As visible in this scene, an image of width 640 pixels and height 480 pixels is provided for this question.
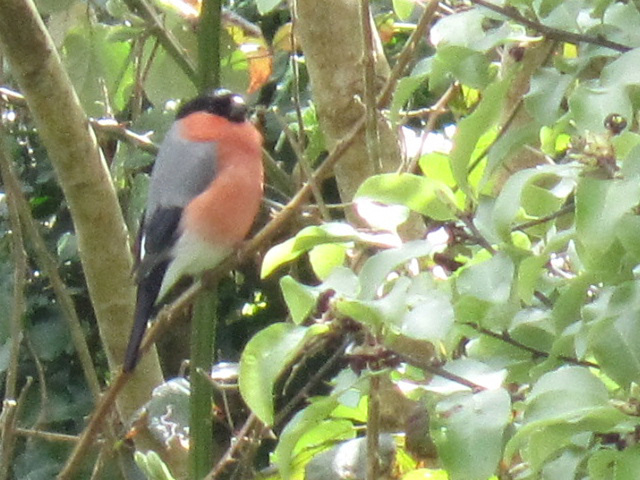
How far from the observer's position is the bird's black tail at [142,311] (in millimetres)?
1720

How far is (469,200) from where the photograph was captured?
2.97ft

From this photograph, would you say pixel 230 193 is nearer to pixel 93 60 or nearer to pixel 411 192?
pixel 93 60

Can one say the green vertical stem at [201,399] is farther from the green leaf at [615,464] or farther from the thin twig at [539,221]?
the green leaf at [615,464]

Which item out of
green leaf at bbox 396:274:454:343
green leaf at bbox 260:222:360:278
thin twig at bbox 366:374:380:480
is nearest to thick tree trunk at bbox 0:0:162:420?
thin twig at bbox 366:374:380:480

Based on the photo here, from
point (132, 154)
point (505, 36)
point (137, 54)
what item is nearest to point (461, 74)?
point (505, 36)

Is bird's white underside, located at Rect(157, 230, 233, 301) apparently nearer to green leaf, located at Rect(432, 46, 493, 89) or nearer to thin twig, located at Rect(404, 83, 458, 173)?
thin twig, located at Rect(404, 83, 458, 173)

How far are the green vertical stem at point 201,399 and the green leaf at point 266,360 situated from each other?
0.69m

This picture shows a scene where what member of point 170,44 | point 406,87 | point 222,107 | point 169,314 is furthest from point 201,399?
point 222,107

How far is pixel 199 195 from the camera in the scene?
8.00ft

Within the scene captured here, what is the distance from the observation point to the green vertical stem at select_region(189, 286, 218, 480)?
4.99 feet

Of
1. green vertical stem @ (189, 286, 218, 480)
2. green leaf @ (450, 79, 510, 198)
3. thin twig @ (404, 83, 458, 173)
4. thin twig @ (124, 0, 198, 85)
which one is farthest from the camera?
thin twig @ (124, 0, 198, 85)

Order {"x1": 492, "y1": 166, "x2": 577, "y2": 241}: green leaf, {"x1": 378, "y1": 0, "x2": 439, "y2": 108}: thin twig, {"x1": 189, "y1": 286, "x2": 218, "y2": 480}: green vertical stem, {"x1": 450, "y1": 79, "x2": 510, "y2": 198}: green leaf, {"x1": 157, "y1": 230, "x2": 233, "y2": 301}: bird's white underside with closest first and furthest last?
{"x1": 492, "y1": 166, "x2": 577, "y2": 241}: green leaf
{"x1": 450, "y1": 79, "x2": 510, "y2": 198}: green leaf
{"x1": 378, "y1": 0, "x2": 439, "y2": 108}: thin twig
{"x1": 189, "y1": 286, "x2": 218, "y2": 480}: green vertical stem
{"x1": 157, "y1": 230, "x2": 233, "y2": 301}: bird's white underside

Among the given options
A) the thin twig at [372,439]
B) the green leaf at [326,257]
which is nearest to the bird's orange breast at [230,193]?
the thin twig at [372,439]

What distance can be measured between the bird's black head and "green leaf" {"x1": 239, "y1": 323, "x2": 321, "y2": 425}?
5.14ft
